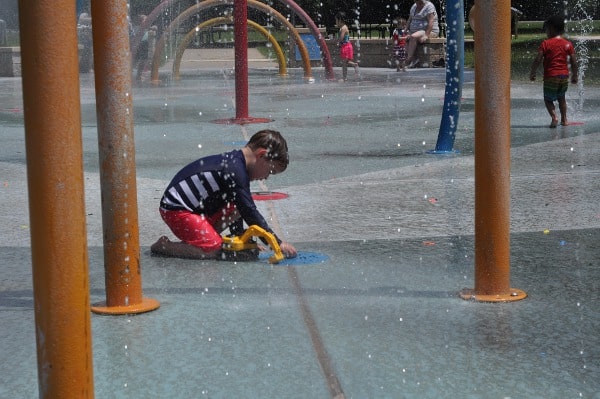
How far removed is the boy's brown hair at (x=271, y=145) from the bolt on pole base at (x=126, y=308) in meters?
1.19

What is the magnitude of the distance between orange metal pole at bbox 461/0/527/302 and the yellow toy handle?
3.71 ft

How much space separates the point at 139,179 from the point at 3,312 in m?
3.60

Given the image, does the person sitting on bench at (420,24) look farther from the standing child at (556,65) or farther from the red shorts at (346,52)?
the standing child at (556,65)

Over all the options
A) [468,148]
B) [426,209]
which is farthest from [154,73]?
[426,209]

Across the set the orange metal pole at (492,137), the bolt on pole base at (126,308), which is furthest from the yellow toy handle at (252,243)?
the orange metal pole at (492,137)

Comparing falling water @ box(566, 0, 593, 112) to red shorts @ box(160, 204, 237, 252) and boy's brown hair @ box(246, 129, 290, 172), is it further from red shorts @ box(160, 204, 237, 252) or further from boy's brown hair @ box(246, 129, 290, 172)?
red shorts @ box(160, 204, 237, 252)

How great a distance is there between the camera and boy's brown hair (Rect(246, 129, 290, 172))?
17.2 feet

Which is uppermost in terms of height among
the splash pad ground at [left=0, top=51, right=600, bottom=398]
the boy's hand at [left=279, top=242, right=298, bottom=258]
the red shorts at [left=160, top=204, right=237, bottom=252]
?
the red shorts at [left=160, top=204, right=237, bottom=252]

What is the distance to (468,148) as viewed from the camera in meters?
9.54

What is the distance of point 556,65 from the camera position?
1145 cm

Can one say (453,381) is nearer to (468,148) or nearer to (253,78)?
(468,148)

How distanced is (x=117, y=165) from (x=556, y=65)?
320 inches

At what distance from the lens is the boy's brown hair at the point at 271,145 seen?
5.24m

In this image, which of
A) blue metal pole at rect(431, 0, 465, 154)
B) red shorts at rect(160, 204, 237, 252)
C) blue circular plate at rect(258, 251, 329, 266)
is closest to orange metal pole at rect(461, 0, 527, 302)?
blue circular plate at rect(258, 251, 329, 266)
